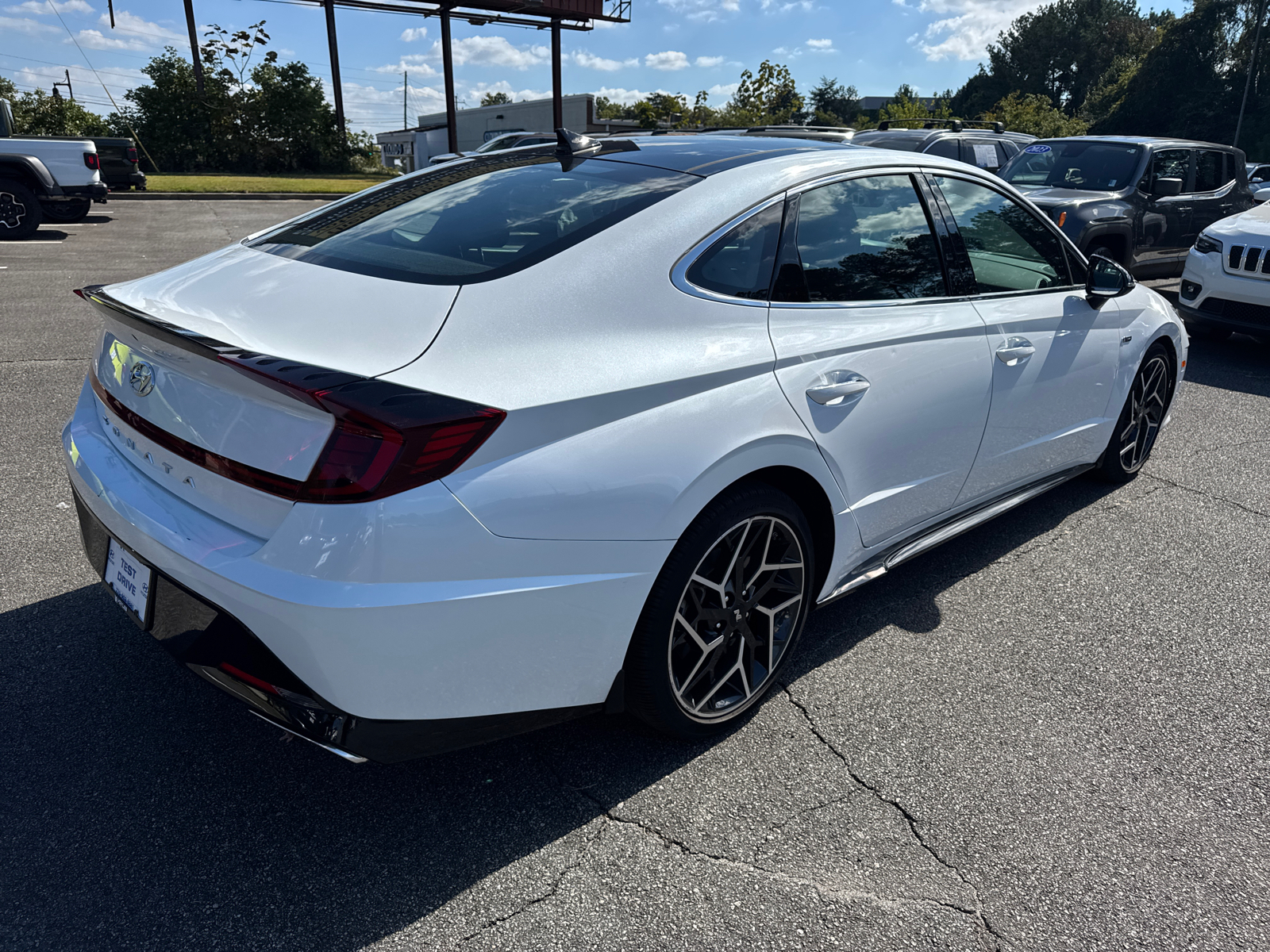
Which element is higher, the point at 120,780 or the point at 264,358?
the point at 264,358

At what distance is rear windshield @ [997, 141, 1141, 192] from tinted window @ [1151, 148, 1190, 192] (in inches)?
9.8

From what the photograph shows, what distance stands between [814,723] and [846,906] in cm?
74

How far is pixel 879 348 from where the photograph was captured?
2867 mm

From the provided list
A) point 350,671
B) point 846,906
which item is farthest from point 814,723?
point 350,671

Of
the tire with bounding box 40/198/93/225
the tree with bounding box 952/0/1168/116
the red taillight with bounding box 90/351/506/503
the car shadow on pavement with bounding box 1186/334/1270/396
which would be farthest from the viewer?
the tree with bounding box 952/0/1168/116

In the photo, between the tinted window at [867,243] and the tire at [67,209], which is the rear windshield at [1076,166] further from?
the tire at [67,209]

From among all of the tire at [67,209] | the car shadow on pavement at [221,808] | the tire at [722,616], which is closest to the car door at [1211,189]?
the tire at [722,616]

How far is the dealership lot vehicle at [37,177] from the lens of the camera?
496 inches

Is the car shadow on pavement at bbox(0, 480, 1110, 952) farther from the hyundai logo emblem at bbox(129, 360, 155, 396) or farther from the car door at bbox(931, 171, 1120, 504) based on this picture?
the car door at bbox(931, 171, 1120, 504)

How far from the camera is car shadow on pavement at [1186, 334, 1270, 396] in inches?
289

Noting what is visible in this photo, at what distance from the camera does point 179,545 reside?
6.84 ft

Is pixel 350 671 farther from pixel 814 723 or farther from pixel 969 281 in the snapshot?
pixel 969 281

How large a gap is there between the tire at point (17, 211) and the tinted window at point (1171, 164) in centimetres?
1438

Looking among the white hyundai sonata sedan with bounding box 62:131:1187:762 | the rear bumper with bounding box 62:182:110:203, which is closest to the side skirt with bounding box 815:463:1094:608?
the white hyundai sonata sedan with bounding box 62:131:1187:762
